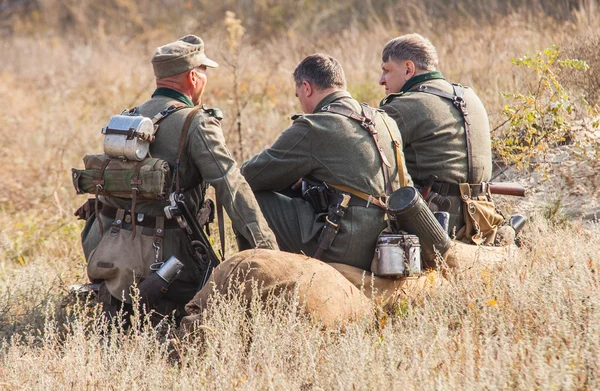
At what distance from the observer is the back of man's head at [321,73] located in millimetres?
5047

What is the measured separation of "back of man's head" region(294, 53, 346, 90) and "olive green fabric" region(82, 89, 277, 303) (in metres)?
0.71

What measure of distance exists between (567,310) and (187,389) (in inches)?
81.6

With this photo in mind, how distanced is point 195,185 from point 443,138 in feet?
6.04

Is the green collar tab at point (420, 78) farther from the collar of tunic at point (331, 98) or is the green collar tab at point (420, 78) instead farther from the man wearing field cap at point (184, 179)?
the man wearing field cap at point (184, 179)

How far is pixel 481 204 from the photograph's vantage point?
5.48 m

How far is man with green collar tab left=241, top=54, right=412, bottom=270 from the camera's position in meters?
4.79

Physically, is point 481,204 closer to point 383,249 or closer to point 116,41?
point 383,249

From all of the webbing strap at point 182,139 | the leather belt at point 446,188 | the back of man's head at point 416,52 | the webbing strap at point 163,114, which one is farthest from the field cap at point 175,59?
the leather belt at point 446,188

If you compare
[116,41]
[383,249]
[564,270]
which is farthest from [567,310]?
[116,41]

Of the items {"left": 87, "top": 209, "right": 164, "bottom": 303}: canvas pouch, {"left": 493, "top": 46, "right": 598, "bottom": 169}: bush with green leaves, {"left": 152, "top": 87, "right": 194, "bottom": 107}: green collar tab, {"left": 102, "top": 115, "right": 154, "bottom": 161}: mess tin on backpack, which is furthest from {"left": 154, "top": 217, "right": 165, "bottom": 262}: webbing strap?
{"left": 493, "top": 46, "right": 598, "bottom": 169}: bush with green leaves

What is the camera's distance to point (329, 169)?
15.9ft

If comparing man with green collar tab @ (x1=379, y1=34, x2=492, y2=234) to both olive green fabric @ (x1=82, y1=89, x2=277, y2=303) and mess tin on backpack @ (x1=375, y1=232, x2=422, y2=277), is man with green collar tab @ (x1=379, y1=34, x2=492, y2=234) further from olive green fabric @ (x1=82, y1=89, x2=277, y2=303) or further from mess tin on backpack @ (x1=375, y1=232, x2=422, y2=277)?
olive green fabric @ (x1=82, y1=89, x2=277, y2=303)

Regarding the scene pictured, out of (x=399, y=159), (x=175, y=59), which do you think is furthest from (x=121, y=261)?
(x=399, y=159)

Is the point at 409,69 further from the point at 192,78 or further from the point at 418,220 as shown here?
the point at 192,78
